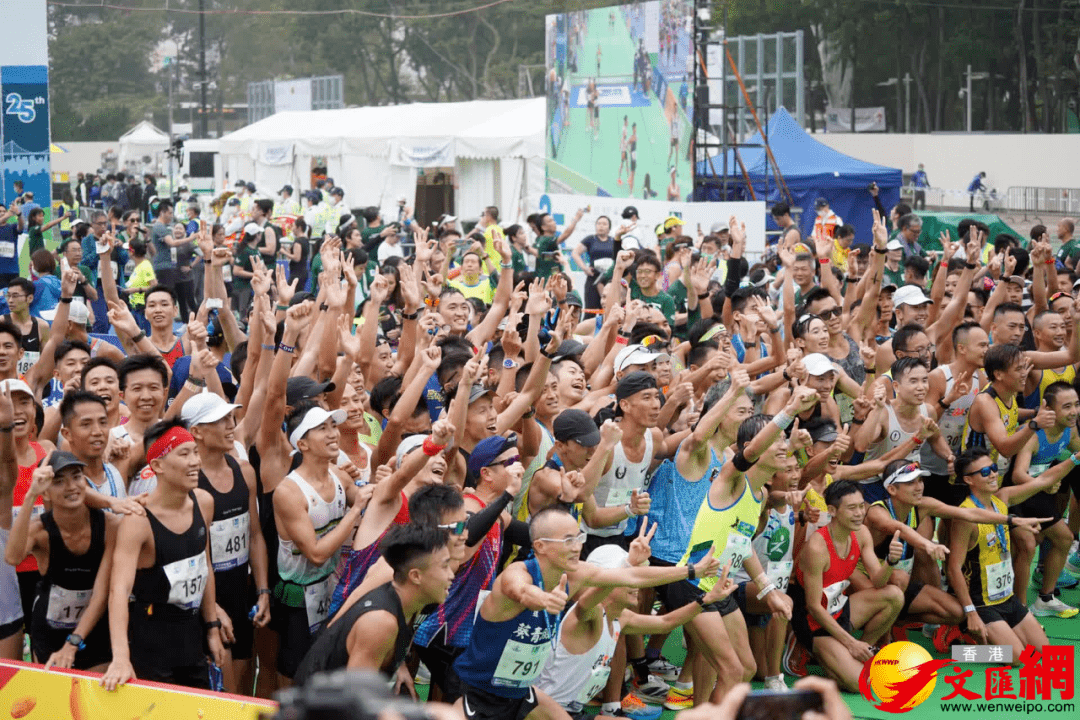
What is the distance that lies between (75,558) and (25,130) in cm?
1135

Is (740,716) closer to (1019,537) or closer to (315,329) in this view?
(315,329)

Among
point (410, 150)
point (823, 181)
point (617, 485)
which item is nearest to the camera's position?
point (617, 485)

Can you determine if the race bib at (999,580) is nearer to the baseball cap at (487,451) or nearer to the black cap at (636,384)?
the black cap at (636,384)

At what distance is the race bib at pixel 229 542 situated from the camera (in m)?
4.94

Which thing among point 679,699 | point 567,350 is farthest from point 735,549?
point 567,350

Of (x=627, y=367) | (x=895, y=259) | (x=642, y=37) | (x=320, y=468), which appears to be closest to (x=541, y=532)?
(x=320, y=468)

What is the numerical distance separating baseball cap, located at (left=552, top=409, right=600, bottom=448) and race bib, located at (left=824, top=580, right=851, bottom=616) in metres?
1.60

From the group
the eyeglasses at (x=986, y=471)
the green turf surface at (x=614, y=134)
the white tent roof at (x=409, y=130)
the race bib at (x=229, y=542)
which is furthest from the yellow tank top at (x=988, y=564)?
the white tent roof at (x=409, y=130)

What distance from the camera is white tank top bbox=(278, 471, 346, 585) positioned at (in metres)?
4.88

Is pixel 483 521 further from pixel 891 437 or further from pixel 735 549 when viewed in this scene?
pixel 891 437

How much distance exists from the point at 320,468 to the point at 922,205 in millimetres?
29252

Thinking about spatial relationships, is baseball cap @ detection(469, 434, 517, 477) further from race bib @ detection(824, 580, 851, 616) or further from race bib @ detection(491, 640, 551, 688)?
race bib @ detection(824, 580, 851, 616)

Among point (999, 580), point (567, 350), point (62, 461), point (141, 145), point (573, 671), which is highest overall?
point (141, 145)

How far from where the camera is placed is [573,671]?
4906 mm
